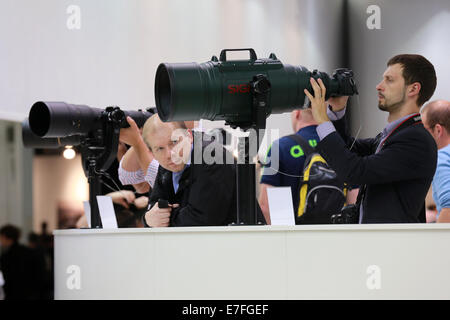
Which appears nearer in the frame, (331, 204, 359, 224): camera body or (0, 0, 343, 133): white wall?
(331, 204, 359, 224): camera body

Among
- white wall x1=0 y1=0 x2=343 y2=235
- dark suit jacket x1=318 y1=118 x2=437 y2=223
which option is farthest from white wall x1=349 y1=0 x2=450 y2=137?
dark suit jacket x1=318 y1=118 x2=437 y2=223

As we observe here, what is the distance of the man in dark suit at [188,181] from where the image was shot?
2.14 m

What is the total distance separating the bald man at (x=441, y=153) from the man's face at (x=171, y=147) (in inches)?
34.9

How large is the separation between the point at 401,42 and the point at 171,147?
2.70 m

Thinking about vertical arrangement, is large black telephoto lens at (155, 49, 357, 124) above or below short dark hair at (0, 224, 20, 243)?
above

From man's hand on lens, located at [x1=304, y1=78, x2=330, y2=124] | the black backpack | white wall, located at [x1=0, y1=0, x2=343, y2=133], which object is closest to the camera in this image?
man's hand on lens, located at [x1=304, y1=78, x2=330, y2=124]

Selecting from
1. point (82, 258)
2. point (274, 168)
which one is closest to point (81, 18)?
point (274, 168)

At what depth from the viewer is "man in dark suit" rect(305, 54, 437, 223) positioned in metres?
1.88

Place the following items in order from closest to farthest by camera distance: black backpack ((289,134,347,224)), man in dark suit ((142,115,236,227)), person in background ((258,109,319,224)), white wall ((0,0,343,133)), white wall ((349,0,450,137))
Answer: man in dark suit ((142,115,236,227))
black backpack ((289,134,347,224))
person in background ((258,109,319,224))
white wall ((0,0,343,133))
white wall ((349,0,450,137))

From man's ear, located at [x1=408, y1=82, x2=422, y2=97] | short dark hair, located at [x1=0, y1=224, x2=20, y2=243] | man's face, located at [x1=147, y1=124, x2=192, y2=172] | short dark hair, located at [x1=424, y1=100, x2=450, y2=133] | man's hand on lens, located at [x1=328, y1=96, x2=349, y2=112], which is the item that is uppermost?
man's ear, located at [x1=408, y1=82, x2=422, y2=97]

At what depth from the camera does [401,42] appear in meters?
4.56

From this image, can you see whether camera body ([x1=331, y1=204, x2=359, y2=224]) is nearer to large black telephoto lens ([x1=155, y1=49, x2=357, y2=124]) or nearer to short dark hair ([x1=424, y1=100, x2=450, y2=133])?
large black telephoto lens ([x1=155, y1=49, x2=357, y2=124])

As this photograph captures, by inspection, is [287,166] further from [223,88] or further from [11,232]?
[11,232]

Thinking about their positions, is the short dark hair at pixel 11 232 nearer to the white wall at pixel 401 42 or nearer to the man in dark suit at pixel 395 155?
the white wall at pixel 401 42
